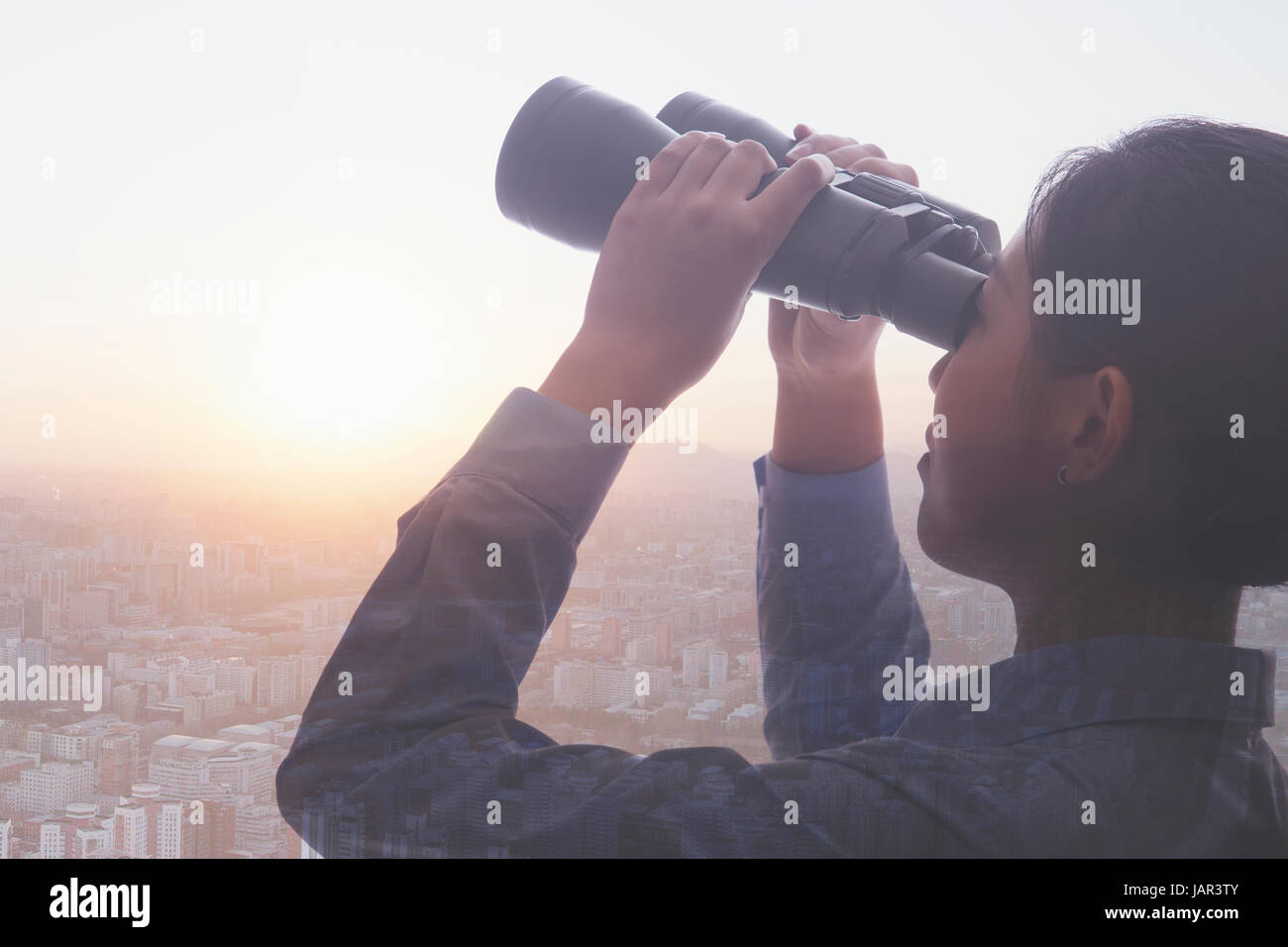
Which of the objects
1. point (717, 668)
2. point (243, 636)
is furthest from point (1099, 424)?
point (243, 636)

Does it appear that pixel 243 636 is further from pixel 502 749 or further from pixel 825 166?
pixel 825 166

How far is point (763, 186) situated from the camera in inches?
22.2

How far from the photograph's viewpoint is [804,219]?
581 mm

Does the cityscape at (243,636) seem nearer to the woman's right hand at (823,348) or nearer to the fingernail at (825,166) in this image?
the woman's right hand at (823,348)

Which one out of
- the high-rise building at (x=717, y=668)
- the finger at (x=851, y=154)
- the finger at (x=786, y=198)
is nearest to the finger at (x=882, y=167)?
the finger at (x=851, y=154)

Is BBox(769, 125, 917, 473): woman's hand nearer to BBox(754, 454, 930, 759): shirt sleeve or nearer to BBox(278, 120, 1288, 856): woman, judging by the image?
BBox(754, 454, 930, 759): shirt sleeve

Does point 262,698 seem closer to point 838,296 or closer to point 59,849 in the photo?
point 59,849

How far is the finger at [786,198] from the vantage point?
0.53m

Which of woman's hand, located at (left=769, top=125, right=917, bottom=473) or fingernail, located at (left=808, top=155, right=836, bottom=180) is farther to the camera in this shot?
woman's hand, located at (left=769, top=125, right=917, bottom=473)

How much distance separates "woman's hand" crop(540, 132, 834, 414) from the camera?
1.70 ft

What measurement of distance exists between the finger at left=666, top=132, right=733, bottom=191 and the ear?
0.80 ft

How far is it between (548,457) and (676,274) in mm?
119

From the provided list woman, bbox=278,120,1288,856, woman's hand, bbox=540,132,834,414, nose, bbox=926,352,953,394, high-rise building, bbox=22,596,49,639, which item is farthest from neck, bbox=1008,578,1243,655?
high-rise building, bbox=22,596,49,639
